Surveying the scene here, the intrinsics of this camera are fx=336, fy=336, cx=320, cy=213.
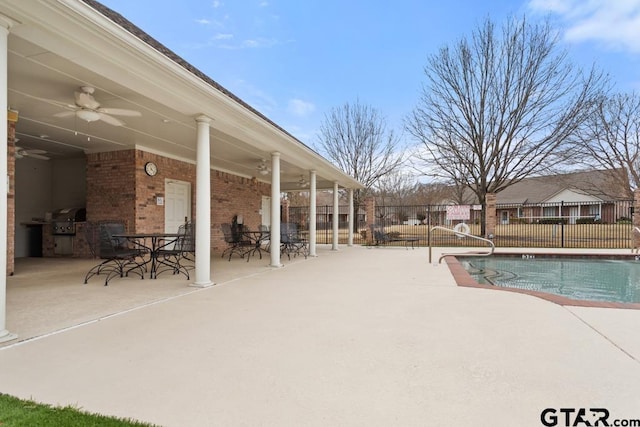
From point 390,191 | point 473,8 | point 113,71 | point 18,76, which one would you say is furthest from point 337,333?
point 390,191

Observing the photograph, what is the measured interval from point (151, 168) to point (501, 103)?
46.7ft

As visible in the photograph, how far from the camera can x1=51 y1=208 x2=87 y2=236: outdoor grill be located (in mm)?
8391

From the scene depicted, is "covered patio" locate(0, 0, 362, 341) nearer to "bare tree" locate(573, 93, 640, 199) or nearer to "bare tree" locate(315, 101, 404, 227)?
"bare tree" locate(315, 101, 404, 227)

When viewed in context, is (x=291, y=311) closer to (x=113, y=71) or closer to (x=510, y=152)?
(x=113, y=71)

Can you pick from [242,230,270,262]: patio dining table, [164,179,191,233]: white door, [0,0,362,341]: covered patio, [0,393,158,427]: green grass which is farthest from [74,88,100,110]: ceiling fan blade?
[164,179,191,233]: white door

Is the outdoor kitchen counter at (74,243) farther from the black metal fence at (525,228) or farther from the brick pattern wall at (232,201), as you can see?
the black metal fence at (525,228)

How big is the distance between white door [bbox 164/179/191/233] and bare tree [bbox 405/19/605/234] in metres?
11.6

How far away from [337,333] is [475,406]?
1357mm

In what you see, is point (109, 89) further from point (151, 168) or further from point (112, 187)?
point (112, 187)

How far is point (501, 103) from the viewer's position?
14.8 metres

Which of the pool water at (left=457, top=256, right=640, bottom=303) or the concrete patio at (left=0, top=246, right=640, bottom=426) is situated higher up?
the concrete patio at (left=0, top=246, right=640, bottom=426)

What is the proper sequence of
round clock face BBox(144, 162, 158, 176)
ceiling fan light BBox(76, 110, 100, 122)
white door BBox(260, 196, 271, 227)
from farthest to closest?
white door BBox(260, 196, 271, 227) < round clock face BBox(144, 162, 158, 176) < ceiling fan light BBox(76, 110, 100, 122)

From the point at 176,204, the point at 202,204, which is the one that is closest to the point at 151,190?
the point at 176,204

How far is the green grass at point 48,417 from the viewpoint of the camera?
1.62m
